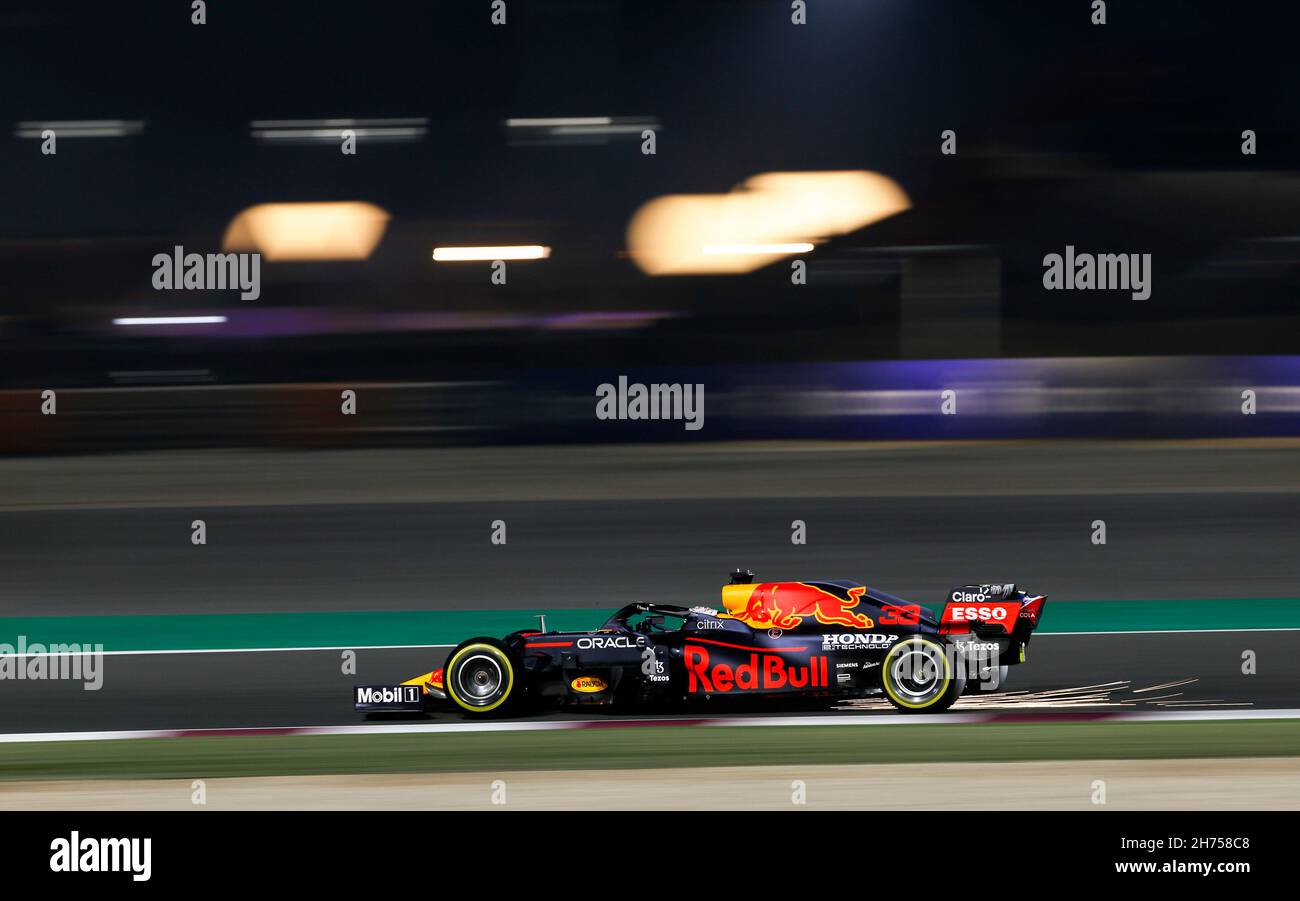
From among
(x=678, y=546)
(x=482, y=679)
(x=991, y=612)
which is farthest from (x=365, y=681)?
(x=678, y=546)

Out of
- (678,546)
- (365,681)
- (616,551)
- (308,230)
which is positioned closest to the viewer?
(365,681)

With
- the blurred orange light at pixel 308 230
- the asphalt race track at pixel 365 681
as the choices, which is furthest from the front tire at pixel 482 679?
the blurred orange light at pixel 308 230

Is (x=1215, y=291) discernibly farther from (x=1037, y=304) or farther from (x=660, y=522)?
(x=660, y=522)

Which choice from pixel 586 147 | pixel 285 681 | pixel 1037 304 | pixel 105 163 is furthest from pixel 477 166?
pixel 285 681

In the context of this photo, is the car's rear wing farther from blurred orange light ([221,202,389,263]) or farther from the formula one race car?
A: blurred orange light ([221,202,389,263])

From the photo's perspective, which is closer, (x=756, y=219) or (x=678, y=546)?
(x=678, y=546)

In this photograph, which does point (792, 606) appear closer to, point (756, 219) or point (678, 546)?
point (678, 546)

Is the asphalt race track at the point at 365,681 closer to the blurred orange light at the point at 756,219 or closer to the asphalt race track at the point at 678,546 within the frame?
the asphalt race track at the point at 678,546

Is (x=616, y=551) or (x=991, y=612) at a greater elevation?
(x=616, y=551)

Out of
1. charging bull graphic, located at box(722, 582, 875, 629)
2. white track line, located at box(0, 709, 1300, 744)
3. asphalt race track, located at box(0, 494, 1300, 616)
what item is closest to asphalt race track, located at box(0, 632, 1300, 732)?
white track line, located at box(0, 709, 1300, 744)

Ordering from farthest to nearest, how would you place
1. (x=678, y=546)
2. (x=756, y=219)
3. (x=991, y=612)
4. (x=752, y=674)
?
(x=756, y=219), (x=678, y=546), (x=752, y=674), (x=991, y=612)

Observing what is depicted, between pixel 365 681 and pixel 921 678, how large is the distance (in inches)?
130

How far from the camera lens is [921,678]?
22.5ft

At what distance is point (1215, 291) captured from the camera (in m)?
19.5
